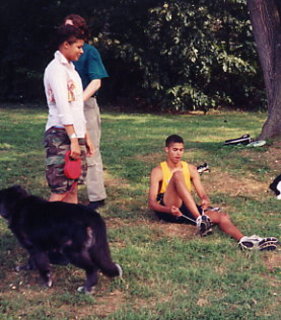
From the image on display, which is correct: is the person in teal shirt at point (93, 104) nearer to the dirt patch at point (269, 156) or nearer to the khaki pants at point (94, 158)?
the khaki pants at point (94, 158)

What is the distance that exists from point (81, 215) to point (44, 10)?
1835cm

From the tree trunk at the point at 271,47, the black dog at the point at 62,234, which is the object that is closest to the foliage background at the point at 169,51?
the tree trunk at the point at 271,47

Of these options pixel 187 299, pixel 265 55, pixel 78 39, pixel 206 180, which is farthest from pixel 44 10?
pixel 187 299

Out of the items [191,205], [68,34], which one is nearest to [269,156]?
[191,205]

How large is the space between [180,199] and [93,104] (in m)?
1.44

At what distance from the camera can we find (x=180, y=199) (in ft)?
18.4

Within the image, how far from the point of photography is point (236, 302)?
394 centimetres

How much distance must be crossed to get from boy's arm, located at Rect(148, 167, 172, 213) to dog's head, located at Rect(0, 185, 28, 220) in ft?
5.47

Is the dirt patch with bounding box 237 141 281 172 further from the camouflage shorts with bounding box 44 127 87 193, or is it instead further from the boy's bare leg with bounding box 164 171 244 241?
the camouflage shorts with bounding box 44 127 87 193

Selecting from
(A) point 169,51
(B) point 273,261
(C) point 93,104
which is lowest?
(B) point 273,261

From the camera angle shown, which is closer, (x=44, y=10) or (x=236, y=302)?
(x=236, y=302)

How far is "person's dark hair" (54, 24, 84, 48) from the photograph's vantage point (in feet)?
15.0

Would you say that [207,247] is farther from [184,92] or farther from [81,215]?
[184,92]

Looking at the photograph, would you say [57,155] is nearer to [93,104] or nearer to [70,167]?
[70,167]
